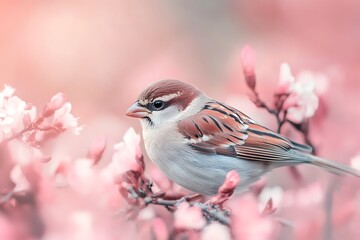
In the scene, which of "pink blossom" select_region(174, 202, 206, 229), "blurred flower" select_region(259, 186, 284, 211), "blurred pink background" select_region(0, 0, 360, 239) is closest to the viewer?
"pink blossom" select_region(174, 202, 206, 229)

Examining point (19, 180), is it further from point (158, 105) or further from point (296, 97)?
point (296, 97)

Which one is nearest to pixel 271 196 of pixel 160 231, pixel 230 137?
pixel 230 137

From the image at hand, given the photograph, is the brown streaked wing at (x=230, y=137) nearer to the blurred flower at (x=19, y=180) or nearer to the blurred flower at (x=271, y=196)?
the blurred flower at (x=271, y=196)

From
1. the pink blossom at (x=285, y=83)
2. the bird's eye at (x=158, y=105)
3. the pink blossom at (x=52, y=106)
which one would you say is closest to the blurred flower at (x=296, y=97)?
the pink blossom at (x=285, y=83)

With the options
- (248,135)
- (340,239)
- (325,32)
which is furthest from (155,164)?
(325,32)

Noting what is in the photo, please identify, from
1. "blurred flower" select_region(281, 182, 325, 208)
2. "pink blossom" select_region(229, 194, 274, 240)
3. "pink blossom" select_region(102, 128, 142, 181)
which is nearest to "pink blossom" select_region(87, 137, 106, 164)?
"pink blossom" select_region(102, 128, 142, 181)

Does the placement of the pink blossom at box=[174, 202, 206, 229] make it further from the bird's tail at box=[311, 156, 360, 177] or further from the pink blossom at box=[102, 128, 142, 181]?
the bird's tail at box=[311, 156, 360, 177]

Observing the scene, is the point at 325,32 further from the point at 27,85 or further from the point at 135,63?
the point at 27,85
